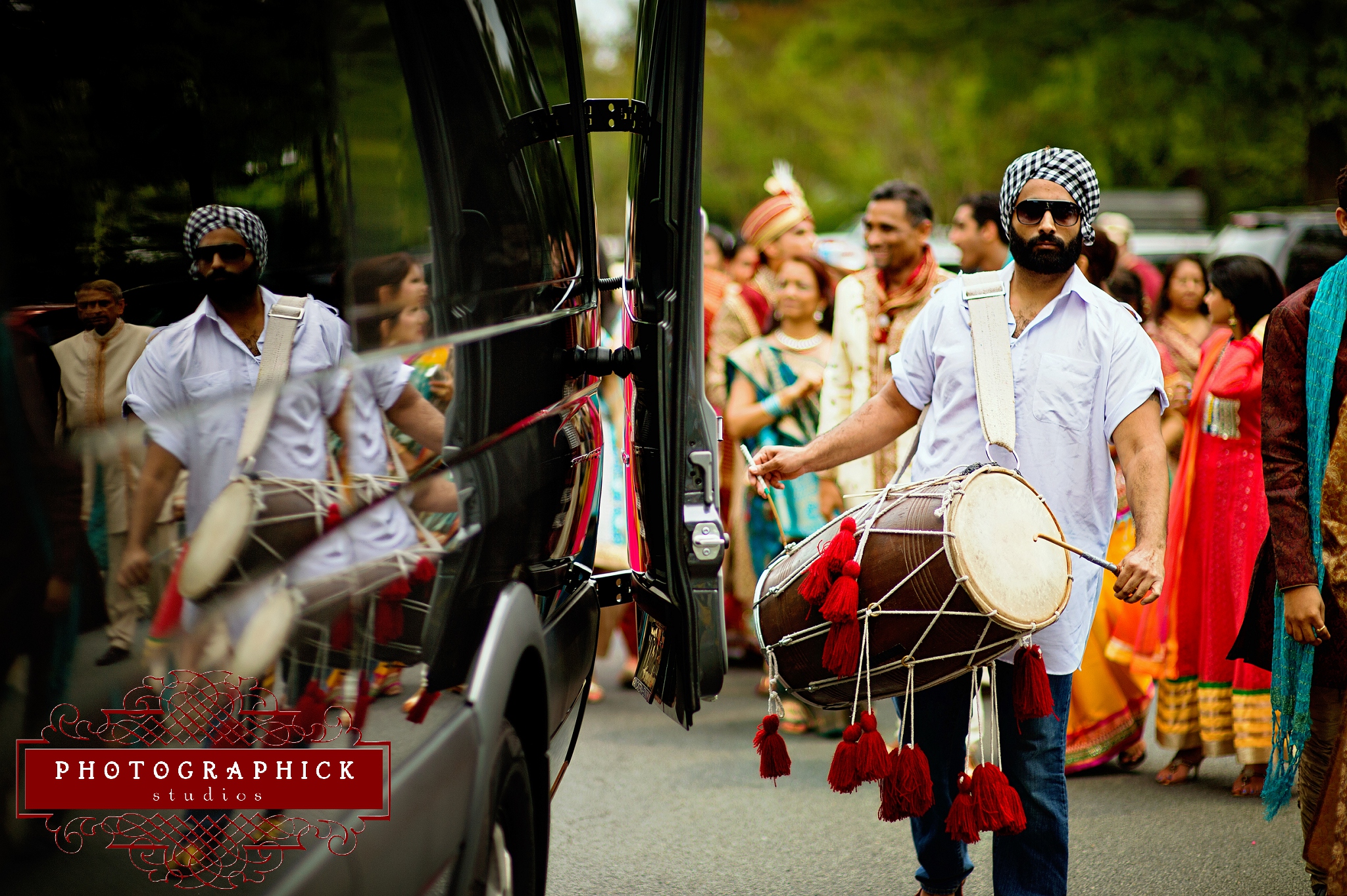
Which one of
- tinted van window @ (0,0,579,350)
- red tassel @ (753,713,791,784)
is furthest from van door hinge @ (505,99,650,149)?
red tassel @ (753,713,791,784)

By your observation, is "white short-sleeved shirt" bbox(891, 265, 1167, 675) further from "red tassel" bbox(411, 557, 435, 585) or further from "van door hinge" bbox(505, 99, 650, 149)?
"red tassel" bbox(411, 557, 435, 585)

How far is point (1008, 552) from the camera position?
9.69ft

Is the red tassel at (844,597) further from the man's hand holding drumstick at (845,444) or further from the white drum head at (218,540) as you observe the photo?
the white drum head at (218,540)

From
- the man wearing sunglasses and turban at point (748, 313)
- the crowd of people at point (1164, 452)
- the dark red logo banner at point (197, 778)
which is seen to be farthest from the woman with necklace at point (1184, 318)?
the dark red logo banner at point (197, 778)

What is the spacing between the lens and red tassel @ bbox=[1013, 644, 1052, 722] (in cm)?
308

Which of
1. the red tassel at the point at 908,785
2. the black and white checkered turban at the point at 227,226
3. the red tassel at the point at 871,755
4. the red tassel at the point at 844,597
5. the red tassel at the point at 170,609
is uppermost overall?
the black and white checkered turban at the point at 227,226

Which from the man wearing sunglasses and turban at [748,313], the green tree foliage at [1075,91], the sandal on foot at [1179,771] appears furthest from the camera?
the green tree foliage at [1075,91]

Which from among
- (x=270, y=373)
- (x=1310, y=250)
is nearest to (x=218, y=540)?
(x=270, y=373)

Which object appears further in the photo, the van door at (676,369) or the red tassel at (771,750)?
the red tassel at (771,750)

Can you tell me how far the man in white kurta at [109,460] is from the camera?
4.59 feet

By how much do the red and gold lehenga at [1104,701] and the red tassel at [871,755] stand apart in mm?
2255

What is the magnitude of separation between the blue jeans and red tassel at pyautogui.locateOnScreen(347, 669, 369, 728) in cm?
171

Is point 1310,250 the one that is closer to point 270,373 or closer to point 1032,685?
point 1032,685

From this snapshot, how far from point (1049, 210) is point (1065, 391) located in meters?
0.42
